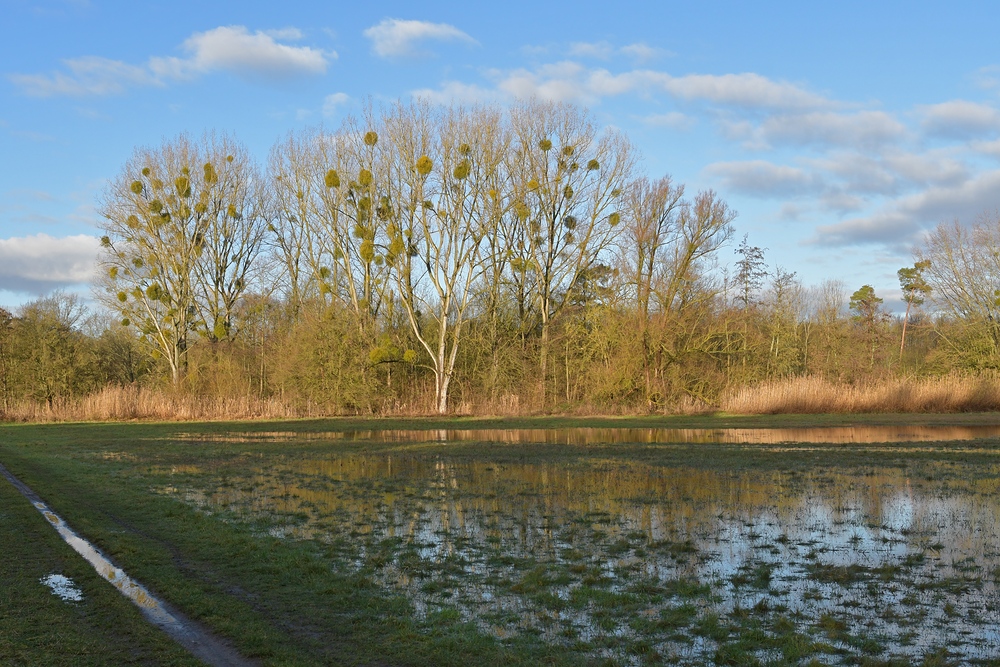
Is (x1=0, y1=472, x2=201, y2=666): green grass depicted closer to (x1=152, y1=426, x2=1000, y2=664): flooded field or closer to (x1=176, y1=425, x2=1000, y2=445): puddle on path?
(x1=152, y1=426, x2=1000, y2=664): flooded field

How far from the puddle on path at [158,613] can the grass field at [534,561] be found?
5.6 inches

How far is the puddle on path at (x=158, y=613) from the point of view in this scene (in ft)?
20.0

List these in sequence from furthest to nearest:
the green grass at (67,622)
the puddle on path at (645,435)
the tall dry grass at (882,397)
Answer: the tall dry grass at (882,397)
the puddle on path at (645,435)
the green grass at (67,622)

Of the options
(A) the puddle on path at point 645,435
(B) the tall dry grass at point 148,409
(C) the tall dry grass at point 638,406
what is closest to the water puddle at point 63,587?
(A) the puddle on path at point 645,435

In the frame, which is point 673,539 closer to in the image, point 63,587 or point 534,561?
point 534,561

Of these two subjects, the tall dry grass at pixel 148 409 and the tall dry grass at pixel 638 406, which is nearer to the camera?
the tall dry grass at pixel 638 406

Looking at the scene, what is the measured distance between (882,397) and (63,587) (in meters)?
32.1

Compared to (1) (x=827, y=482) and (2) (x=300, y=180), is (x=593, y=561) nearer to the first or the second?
(1) (x=827, y=482)

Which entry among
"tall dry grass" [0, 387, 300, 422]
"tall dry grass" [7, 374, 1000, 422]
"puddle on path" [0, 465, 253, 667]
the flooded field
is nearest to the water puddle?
"puddle on path" [0, 465, 253, 667]

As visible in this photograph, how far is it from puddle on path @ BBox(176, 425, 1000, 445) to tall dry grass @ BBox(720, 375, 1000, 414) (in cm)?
582

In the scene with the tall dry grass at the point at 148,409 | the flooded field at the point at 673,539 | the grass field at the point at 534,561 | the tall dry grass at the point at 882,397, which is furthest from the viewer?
the tall dry grass at the point at 148,409

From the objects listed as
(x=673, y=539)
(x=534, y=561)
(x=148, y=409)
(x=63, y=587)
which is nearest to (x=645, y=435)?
(x=673, y=539)

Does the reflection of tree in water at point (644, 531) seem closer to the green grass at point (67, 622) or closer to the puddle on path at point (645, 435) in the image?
the green grass at point (67, 622)

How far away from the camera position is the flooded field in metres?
6.30
